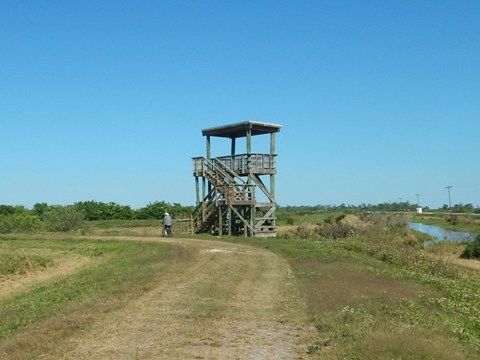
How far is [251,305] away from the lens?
504 inches

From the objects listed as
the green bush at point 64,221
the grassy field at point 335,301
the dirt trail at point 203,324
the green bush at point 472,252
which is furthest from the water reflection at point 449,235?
the dirt trail at point 203,324

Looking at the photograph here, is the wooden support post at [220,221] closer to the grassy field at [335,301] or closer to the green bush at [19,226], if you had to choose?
the grassy field at [335,301]

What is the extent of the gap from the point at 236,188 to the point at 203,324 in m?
27.4

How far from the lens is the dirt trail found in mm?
8922

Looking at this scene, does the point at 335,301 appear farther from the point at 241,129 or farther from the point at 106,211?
the point at 106,211

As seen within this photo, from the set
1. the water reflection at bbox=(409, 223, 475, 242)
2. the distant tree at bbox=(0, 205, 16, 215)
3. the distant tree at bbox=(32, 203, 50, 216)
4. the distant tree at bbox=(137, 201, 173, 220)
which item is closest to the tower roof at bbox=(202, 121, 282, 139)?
the water reflection at bbox=(409, 223, 475, 242)

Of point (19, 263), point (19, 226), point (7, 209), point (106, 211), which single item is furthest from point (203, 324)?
point (7, 209)

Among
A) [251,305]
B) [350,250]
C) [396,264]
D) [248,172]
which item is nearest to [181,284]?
[251,305]

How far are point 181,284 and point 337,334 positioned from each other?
6.58 metres

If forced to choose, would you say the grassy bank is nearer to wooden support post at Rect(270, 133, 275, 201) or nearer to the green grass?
the green grass

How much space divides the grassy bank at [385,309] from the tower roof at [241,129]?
55.4 feet

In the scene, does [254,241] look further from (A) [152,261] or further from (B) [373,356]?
(B) [373,356]

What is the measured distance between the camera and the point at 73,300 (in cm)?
1323

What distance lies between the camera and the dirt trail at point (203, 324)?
8.92m
